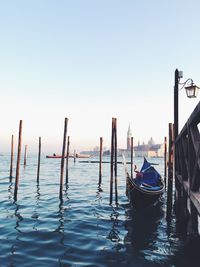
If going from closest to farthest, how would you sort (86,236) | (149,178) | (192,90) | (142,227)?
(86,236), (192,90), (142,227), (149,178)

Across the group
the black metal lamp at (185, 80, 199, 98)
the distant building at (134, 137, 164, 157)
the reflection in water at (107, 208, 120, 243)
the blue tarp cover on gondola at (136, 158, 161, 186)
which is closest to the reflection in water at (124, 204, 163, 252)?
the reflection in water at (107, 208, 120, 243)

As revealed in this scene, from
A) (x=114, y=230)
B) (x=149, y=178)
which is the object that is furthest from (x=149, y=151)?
(x=114, y=230)

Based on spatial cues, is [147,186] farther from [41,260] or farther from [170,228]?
[41,260]

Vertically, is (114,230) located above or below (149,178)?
below

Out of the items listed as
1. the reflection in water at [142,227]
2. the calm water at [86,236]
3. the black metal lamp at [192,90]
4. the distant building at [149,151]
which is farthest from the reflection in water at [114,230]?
the distant building at [149,151]

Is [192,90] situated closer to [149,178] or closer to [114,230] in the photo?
[114,230]

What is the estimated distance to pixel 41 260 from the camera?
235 inches

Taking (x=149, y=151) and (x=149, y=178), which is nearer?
(x=149, y=178)

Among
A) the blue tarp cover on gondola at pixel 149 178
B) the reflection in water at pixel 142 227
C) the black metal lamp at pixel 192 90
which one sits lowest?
the reflection in water at pixel 142 227

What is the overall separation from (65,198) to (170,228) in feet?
22.4

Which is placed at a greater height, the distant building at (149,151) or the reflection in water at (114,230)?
the distant building at (149,151)

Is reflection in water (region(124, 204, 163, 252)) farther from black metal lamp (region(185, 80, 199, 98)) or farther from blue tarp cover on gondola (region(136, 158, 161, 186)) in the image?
black metal lamp (region(185, 80, 199, 98))

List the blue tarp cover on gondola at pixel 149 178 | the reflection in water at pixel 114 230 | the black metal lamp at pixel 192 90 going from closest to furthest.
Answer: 1. the reflection in water at pixel 114 230
2. the black metal lamp at pixel 192 90
3. the blue tarp cover on gondola at pixel 149 178

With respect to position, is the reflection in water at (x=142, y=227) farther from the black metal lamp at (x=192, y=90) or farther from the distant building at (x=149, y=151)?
the distant building at (x=149, y=151)
